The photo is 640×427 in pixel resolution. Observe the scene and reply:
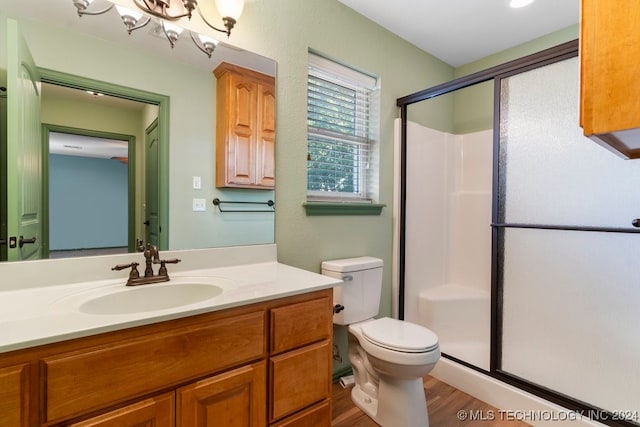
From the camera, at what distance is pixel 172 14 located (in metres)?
1.39

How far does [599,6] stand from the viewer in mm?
497

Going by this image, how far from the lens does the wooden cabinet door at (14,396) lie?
0.70 metres

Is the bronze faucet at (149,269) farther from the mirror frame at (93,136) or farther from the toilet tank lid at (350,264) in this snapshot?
the toilet tank lid at (350,264)

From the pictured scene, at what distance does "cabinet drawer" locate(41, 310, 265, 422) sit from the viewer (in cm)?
76

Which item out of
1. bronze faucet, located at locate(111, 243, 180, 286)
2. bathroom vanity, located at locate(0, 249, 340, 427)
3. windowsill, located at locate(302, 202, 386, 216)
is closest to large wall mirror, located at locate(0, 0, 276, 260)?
bronze faucet, located at locate(111, 243, 180, 286)

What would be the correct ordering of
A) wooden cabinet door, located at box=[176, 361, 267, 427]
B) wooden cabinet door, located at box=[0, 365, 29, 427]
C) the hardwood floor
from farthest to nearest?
the hardwood floor
wooden cabinet door, located at box=[176, 361, 267, 427]
wooden cabinet door, located at box=[0, 365, 29, 427]

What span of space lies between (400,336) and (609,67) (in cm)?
140

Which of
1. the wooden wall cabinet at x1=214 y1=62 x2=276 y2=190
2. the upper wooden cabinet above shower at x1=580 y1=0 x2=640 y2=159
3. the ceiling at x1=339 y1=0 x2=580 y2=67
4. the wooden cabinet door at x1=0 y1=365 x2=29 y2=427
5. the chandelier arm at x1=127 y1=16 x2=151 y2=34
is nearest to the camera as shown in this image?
the upper wooden cabinet above shower at x1=580 y1=0 x2=640 y2=159

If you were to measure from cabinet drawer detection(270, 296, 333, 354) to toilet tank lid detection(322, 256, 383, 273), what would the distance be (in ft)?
1.78

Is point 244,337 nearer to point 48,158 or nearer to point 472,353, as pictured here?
point 48,158

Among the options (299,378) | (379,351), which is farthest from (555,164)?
(299,378)

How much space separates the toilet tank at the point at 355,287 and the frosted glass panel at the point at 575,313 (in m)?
0.79

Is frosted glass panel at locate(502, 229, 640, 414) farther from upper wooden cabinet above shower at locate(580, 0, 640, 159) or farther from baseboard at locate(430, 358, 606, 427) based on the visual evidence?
upper wooden cabinet above shower at locate(580, 0, 640, 159)

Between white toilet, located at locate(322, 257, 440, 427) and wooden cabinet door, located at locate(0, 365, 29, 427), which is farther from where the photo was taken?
white toilet, located at locate(322, 257, 440, 427)
